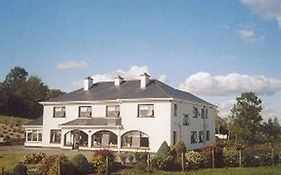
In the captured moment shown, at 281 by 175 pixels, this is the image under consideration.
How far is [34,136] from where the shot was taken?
47812mm

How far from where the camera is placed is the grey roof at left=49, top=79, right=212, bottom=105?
40.6 metres

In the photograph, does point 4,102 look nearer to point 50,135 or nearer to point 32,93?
point 32,93

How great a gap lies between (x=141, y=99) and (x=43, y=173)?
17.0 metres

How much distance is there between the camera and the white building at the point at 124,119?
38.9 meters

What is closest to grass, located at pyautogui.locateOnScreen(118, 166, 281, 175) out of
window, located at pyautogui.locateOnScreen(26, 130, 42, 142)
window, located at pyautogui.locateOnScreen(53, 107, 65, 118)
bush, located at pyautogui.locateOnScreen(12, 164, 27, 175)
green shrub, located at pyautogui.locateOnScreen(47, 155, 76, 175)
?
green shrub, located at pyautogui.locateOnScreen(47, 155, 76, 175)

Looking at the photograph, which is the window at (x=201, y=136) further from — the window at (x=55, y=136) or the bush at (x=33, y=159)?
the bush at (x=33, y=159)

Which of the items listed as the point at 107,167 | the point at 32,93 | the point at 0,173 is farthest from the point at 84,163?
the point at 32,93

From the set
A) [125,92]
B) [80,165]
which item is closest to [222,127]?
[125,92]

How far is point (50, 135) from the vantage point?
46.0 m

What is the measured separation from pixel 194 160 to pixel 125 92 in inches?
641

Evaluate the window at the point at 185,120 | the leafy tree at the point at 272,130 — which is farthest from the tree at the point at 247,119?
the window at the point at 185,120

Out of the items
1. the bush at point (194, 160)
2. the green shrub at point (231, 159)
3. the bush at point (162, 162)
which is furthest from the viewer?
the green shrub at point (231, 159)

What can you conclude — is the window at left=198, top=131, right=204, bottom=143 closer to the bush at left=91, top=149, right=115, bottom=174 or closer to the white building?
the white building

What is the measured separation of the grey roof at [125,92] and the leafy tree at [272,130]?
15.1 meters
